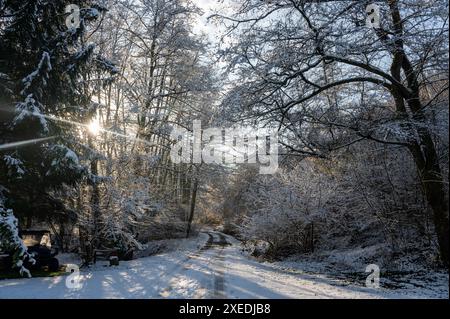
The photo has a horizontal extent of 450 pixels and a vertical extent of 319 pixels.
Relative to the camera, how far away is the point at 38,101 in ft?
36.8

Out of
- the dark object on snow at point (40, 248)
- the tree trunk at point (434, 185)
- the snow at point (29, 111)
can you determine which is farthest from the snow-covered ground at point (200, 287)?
the snow at point (29, 111)

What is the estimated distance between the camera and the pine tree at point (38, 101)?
1088 cm

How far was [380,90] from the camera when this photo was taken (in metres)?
11.1

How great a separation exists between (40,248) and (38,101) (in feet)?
16.4

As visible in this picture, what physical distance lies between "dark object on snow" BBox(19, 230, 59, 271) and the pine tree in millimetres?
1557

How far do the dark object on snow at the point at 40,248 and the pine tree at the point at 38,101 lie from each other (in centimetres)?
156

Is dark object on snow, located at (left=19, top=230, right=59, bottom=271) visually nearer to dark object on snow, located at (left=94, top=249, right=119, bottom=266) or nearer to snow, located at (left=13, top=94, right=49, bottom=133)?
dark object on snow, located at (left=94, top=249, right=119, bottom=266)

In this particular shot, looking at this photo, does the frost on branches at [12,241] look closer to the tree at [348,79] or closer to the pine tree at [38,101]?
the pine tree at [38,101]

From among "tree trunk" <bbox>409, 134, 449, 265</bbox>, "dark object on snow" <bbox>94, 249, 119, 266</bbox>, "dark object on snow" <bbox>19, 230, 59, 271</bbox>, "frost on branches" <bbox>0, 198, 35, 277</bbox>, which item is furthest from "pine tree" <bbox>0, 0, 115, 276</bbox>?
"tree trunk" <bbox>409, 134, 449, 265</bbox>

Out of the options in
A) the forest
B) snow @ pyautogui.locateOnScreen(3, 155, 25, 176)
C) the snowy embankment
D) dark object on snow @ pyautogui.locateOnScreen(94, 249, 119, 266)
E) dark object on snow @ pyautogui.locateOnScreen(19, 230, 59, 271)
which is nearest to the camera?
the snowy embankment

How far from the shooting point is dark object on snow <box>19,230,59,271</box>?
40.7ft

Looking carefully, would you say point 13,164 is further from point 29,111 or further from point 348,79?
point 348,79
